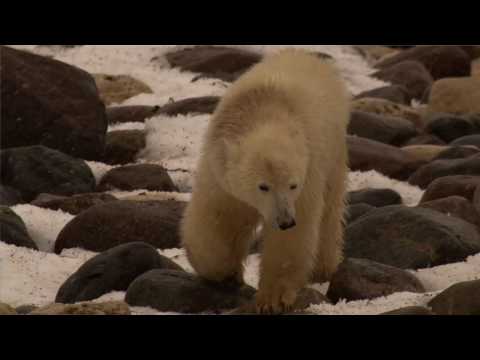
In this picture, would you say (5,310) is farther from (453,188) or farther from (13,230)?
(453,188)

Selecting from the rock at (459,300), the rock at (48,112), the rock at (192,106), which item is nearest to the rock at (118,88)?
the rock at (192,106)

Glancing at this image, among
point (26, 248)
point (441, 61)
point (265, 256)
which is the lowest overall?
point (441, 61)

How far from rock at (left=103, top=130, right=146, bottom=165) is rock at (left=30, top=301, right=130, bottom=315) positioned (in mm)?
6771

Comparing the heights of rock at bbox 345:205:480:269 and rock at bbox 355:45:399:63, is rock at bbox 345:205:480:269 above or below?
above

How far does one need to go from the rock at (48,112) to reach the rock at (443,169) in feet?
12.8

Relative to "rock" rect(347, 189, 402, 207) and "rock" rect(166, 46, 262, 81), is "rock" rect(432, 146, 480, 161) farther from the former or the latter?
"rock" rect(166, 46, 262, 81)

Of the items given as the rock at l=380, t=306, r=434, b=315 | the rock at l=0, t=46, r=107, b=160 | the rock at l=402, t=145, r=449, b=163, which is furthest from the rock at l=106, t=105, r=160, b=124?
the rock at l=380, t=306, r=434, b=315

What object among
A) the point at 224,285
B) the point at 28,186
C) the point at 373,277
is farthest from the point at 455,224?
the point at 28,186

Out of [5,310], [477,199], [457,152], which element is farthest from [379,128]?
[5,310]

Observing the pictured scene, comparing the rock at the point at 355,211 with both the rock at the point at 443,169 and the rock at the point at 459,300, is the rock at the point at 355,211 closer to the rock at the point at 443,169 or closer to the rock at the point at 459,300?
the rock at the point at 443,169

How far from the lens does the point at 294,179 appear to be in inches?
256

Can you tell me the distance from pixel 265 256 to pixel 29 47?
13.6 m

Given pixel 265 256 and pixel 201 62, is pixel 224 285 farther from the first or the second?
pixel 201 62

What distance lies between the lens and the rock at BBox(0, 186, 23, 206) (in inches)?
439
